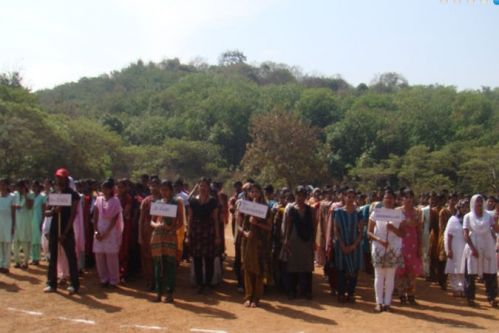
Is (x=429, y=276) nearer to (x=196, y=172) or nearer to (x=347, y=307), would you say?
(x=347, y=307)

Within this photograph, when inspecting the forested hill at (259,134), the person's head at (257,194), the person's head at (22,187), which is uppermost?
the forested hill at (259,134)

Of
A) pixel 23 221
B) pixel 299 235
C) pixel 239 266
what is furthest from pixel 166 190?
pixel 23 221

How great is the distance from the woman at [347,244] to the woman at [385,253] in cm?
29

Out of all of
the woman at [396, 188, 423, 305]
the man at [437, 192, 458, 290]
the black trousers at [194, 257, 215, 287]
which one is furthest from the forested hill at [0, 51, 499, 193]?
the woman at [396, 188, 423, 305]

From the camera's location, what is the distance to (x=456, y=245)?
10.3 metres

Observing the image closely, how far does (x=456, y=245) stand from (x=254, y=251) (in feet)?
12.0

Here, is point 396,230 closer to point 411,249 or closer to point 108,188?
point 411,249

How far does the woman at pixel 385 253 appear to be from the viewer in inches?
352

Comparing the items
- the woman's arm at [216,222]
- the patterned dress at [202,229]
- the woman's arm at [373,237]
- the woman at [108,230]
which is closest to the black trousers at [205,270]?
the patterned dress at [202,229]

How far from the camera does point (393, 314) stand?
8.73m

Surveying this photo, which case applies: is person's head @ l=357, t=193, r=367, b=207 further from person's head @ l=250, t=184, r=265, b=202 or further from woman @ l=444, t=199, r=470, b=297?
person's head @ l=250, t=184, r=265, b=202

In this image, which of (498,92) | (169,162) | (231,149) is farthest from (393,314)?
(498,92)

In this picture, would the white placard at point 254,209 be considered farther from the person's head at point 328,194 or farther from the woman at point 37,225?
the person's head at point 328,194

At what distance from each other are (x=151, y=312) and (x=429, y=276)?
6106mm
